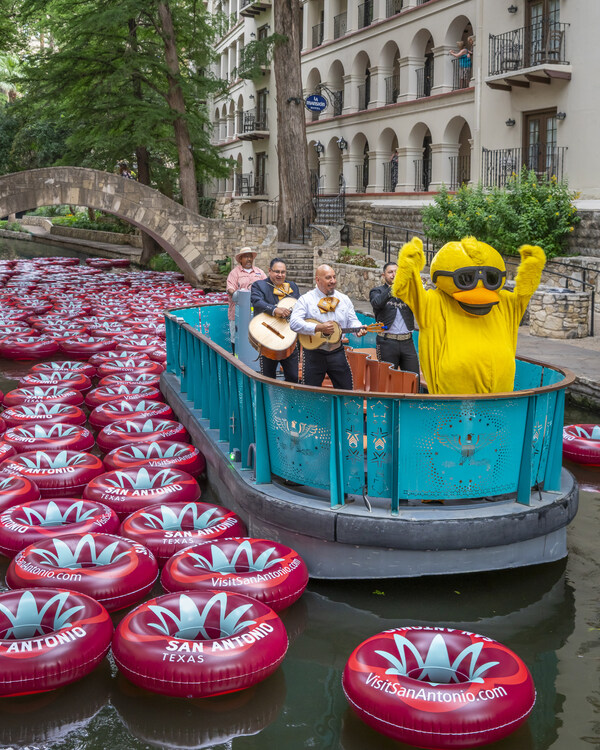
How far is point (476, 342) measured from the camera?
6383 millimetres

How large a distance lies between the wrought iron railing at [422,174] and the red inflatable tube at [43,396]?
18939mm

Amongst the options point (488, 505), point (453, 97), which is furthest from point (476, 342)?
point (453, 97)

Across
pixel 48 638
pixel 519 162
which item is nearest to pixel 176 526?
pixel 48 638

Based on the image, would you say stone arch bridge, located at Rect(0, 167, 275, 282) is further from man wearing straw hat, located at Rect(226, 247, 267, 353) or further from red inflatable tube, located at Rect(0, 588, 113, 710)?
red inflatable tube, located at Rect(0, 588, 113, 710)

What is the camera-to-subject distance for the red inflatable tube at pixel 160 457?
26.6ft

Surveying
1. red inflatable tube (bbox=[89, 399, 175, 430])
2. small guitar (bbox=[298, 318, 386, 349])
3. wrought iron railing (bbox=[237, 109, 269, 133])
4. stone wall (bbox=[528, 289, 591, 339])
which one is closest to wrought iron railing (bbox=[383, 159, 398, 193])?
wrought iron railing (bbox=[237, 109, 269, 133])

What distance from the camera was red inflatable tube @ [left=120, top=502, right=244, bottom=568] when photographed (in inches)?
249

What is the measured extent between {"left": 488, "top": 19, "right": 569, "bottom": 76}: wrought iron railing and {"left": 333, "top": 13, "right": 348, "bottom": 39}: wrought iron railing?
11.6m

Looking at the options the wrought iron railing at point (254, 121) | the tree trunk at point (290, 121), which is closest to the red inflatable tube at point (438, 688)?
the tree trunk at point (290, 121)

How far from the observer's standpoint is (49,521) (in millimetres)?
6711

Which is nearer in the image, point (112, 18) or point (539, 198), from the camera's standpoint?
point (539, 198)

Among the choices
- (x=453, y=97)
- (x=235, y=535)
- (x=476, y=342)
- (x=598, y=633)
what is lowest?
(x=598, y=633)

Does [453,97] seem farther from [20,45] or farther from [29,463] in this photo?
[29,463]

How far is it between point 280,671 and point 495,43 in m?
21.4
